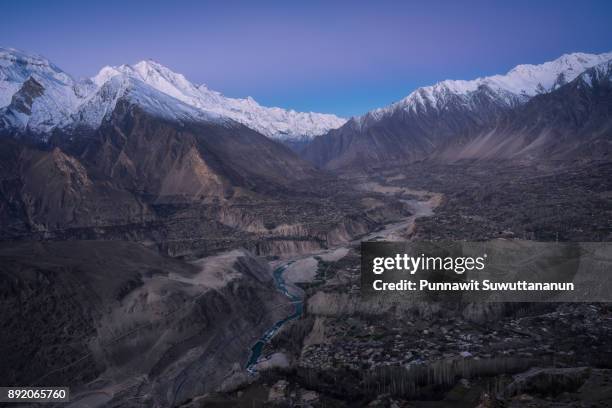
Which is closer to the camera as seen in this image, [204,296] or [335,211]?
[204,296]

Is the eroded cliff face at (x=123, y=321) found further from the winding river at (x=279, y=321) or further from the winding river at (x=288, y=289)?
the winding river at (x=288, y=289)

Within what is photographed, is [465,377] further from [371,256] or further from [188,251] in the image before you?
[188,251]

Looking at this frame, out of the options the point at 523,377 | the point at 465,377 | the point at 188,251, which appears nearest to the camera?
the point at 523,377

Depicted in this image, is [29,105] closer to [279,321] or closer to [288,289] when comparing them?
[288,289]

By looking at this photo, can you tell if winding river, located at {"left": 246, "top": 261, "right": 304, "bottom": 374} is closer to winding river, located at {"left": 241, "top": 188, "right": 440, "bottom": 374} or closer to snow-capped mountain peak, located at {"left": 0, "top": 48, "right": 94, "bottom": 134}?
winding river, located at {"left": 241, "top": 188, "right": 440, "bottom": 374}

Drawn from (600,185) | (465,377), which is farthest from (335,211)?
(465,377)

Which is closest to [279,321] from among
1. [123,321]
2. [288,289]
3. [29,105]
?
[288,289]

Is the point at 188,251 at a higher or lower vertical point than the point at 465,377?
higher

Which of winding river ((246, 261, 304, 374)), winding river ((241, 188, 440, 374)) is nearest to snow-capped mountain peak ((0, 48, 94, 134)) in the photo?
winding river ((241, 188, 440, 374))
